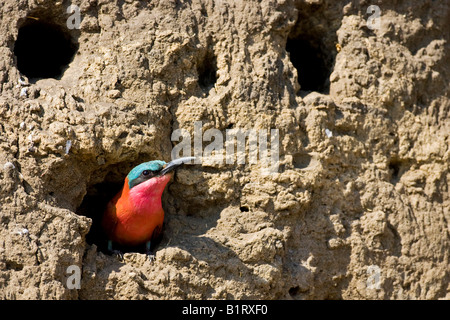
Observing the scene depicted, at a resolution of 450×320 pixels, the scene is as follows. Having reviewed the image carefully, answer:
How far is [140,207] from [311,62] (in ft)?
6.54

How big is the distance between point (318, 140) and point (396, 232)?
3.10 ft

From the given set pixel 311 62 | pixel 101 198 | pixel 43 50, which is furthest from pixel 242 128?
pixel 43 50

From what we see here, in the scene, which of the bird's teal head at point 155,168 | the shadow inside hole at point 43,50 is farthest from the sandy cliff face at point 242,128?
the bird's teal head at point 155,168

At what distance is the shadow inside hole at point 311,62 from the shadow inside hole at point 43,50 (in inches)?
73.0

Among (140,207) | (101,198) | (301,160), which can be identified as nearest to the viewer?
(140,207)

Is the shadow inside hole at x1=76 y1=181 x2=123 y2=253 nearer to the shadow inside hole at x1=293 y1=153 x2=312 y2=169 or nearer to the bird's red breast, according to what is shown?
the bird's red breast

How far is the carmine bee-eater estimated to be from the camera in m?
4.50

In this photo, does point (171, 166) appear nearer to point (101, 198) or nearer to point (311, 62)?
point (101, 198)

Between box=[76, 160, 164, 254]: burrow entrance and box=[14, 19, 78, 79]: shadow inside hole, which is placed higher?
box=[14, 19, 78, 79]: shadow inside hole

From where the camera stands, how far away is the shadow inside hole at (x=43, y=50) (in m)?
4.72

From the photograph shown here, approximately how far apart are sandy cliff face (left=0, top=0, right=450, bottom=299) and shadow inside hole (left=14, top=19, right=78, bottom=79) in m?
0.01

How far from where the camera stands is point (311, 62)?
5.55m

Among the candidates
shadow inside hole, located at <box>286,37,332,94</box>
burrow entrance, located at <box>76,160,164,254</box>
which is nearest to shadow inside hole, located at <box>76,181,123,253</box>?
burrow entrance, located at <box>76,160,164,254</box>

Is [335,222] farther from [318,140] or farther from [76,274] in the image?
[76,274]
